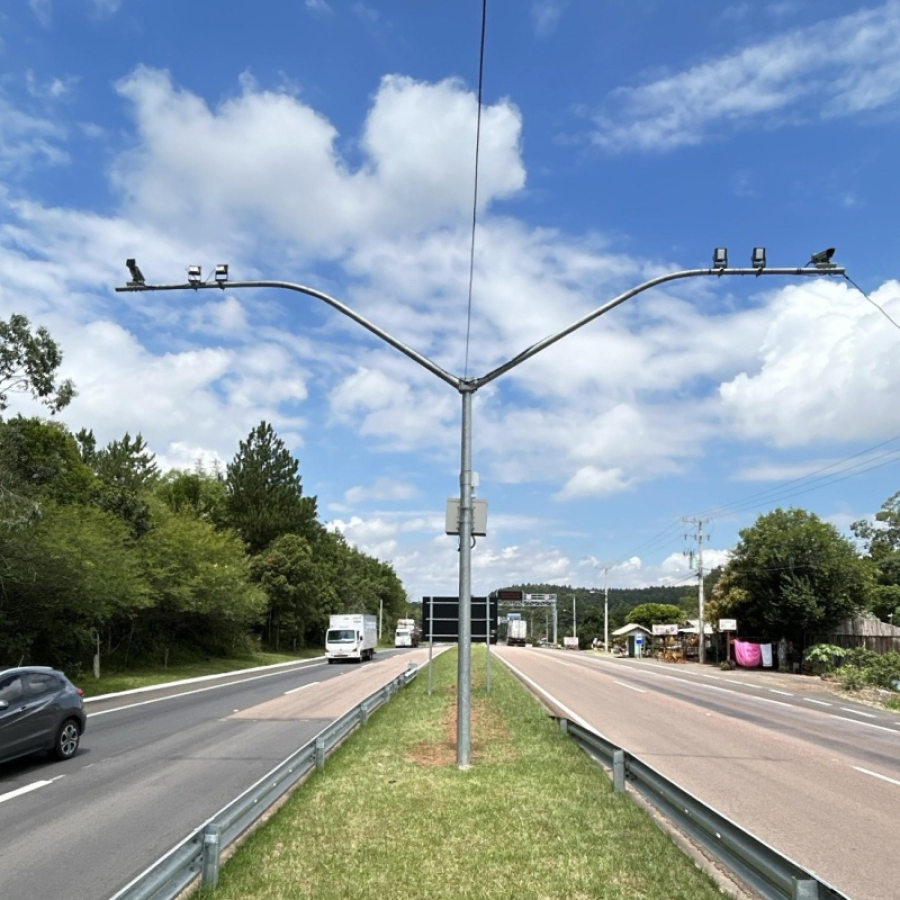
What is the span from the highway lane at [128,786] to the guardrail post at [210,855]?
1.00 metres

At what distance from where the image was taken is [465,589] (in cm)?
1162

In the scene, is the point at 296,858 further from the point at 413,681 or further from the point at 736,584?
the point at 736,584

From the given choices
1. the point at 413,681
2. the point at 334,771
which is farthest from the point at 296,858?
the point at 413,681

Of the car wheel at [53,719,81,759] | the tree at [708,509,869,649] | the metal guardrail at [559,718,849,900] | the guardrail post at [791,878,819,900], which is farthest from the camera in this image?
the tree at [708,509,869,649]

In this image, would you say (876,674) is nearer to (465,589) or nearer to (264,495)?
(465,589)

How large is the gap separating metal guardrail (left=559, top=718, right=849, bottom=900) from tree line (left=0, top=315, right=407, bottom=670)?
56.8 feet

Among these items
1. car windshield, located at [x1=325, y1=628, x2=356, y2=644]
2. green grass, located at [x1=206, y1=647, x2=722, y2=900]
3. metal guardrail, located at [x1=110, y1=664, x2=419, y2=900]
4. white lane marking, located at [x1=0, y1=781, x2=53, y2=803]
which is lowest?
white lane marking, located at [x1=0, y1=781, x2=53, y2=803]

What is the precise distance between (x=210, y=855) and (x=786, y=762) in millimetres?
10603

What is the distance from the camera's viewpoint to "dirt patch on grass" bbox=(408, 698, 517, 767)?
12.0 metres

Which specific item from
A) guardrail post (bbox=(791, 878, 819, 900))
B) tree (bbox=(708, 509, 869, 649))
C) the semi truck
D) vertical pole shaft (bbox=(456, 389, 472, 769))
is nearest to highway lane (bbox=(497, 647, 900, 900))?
guardrail post (bbox=(791, 878, 819, 900))

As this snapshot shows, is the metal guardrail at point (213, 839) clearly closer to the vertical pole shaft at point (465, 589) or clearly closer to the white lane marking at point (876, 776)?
the vertical pole shaft at point (465, 589)

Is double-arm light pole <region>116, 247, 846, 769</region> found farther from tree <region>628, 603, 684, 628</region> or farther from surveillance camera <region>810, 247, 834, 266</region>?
tree <region>628, 603, 684, 628</region>

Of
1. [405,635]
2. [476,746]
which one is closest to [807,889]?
[476,746]

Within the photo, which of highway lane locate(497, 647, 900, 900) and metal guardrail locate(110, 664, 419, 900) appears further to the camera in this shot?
highway lane locate(497, 647, 900, 900)
